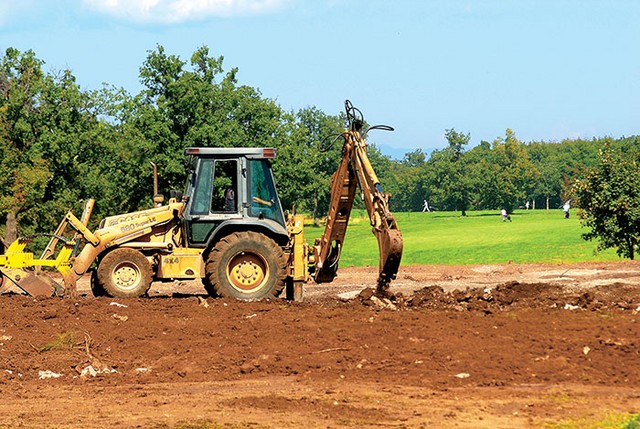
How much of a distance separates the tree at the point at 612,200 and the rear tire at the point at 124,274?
2009 cm

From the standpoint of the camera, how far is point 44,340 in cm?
1489

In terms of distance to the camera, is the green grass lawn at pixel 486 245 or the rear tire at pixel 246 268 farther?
the green grass lawn at pixel 486 245

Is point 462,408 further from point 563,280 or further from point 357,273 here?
point 357,273

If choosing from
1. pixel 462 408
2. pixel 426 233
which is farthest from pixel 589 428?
pixel 426 233

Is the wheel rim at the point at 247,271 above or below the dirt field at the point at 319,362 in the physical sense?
above

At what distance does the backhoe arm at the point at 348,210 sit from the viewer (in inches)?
692

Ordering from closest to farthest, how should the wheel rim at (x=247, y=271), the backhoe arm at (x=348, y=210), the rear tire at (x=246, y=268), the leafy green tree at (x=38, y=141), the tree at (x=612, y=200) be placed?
the backhoe arm at (x=348, y=210) → the rear tire at (x=246, y=268) → the wheel rim at (x=247, y=271) → the tree at (x=612, y=200) → the leafy green tree at (x=38, y=141)

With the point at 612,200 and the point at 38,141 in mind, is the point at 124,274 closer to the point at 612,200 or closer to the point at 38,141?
the point at 612,200

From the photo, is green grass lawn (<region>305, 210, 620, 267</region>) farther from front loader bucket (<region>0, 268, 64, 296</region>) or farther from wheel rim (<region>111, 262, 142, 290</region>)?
front loader bucket (<region>0, 268, 64, 296</region>)

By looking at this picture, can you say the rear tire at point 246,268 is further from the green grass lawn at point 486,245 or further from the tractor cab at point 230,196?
the green grass lawn at point 486,245

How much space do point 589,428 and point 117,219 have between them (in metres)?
11.5

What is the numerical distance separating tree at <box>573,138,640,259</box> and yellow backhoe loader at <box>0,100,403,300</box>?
17537 mm

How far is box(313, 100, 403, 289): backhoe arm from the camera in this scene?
17.6 meters

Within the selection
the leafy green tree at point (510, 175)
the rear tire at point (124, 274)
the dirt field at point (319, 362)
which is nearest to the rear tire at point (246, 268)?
the dirt field at point (319, 362)
